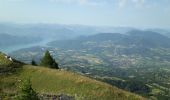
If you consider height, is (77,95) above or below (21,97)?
below

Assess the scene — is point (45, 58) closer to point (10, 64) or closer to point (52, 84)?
point (10, 64)

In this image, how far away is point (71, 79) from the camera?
197 ft

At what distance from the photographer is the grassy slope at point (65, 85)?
5432 centimetres

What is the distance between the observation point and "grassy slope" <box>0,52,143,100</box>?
54.3 meters

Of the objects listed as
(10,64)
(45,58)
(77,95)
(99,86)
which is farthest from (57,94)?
(45,58)

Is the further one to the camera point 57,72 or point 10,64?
point 10,64

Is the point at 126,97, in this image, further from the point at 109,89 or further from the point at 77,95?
the point at 77,95

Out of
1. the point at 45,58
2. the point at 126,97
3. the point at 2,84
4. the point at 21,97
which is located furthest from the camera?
the point at 45,58

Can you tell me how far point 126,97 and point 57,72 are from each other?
601 inches

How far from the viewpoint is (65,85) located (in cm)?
5806

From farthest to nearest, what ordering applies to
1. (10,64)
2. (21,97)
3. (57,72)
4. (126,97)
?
(10,64), (57,72), (126,97), (21,97)

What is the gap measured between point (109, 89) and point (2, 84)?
60.7ft

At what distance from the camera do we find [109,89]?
55688mm

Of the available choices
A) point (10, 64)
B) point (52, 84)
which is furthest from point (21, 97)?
point (10, 64)
